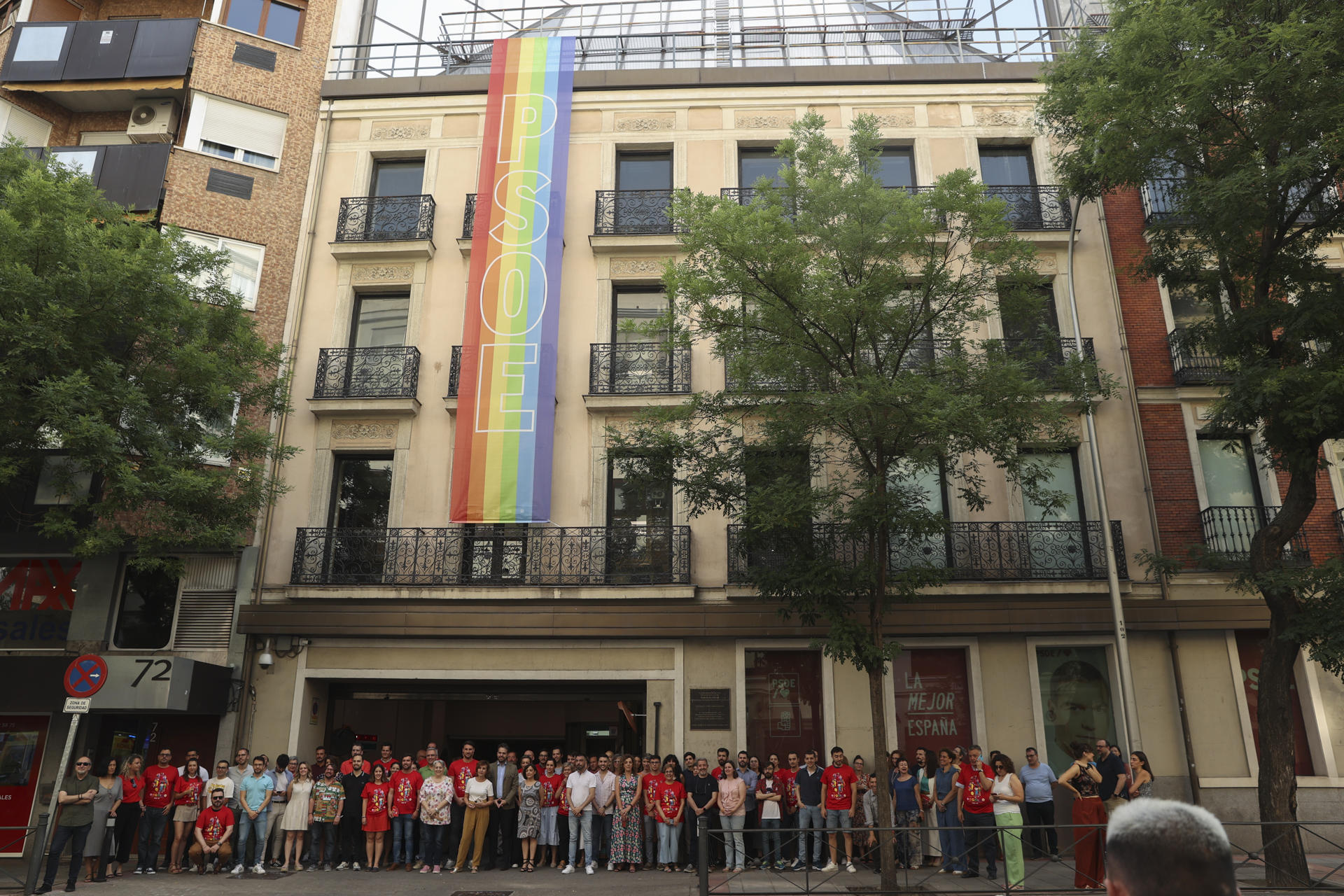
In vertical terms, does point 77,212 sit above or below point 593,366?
above

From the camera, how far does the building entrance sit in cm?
1641

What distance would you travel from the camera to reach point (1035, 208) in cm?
1791

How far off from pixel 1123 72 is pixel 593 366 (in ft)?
32.5

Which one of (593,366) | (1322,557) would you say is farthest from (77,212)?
(1322,557)

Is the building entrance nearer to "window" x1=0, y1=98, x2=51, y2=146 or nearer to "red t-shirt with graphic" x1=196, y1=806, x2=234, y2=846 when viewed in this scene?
"red t-shirt with graphic" x1=196, y1=806, x2=234, y2=846

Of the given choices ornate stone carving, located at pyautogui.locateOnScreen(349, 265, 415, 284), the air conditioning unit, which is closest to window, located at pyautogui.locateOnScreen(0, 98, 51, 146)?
the air conditioning unit

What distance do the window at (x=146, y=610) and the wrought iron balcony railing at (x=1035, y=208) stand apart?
1767 centimetres

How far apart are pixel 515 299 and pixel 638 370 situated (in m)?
2.75

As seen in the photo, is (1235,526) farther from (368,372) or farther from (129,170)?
(129,170)

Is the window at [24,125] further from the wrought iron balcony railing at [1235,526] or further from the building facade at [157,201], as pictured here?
the wrought iron balcony railing at [1235,526]

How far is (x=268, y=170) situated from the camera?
18984 millimetres

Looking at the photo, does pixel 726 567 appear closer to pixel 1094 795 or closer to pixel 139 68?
pixel 1094 795

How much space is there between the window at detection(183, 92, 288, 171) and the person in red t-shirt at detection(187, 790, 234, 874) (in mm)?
12902

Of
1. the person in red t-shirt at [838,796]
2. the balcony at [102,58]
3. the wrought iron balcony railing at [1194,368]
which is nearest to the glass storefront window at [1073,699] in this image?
the person in red t-shirt at [838,796]
